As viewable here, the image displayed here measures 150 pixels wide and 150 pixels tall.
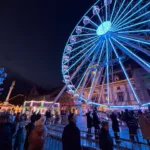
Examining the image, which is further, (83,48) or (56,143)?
(83,48)

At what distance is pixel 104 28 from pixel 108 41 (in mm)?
1835

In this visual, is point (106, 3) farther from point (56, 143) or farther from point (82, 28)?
point (56, 143)

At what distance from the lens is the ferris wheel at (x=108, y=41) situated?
11.4 meters

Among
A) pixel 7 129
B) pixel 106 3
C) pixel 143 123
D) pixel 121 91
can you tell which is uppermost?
pixel 106 3

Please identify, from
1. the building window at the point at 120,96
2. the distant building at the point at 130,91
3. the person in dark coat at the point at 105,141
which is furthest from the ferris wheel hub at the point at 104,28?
the building window at the point at 120,96

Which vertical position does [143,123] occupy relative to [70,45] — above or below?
below

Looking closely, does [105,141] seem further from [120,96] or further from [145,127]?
[120,96]

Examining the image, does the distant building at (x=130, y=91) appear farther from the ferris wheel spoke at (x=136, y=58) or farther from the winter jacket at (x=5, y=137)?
the winter jacket at (x=5, y=137)

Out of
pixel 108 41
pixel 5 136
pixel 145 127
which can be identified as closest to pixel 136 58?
pixel 108 41

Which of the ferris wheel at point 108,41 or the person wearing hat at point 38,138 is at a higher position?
the ferris wheel at point 108,41

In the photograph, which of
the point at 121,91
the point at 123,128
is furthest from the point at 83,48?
the point at 121,91

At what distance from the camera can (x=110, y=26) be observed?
13781 millimetres

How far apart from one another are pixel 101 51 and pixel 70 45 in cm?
505

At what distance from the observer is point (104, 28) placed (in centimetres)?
1430
